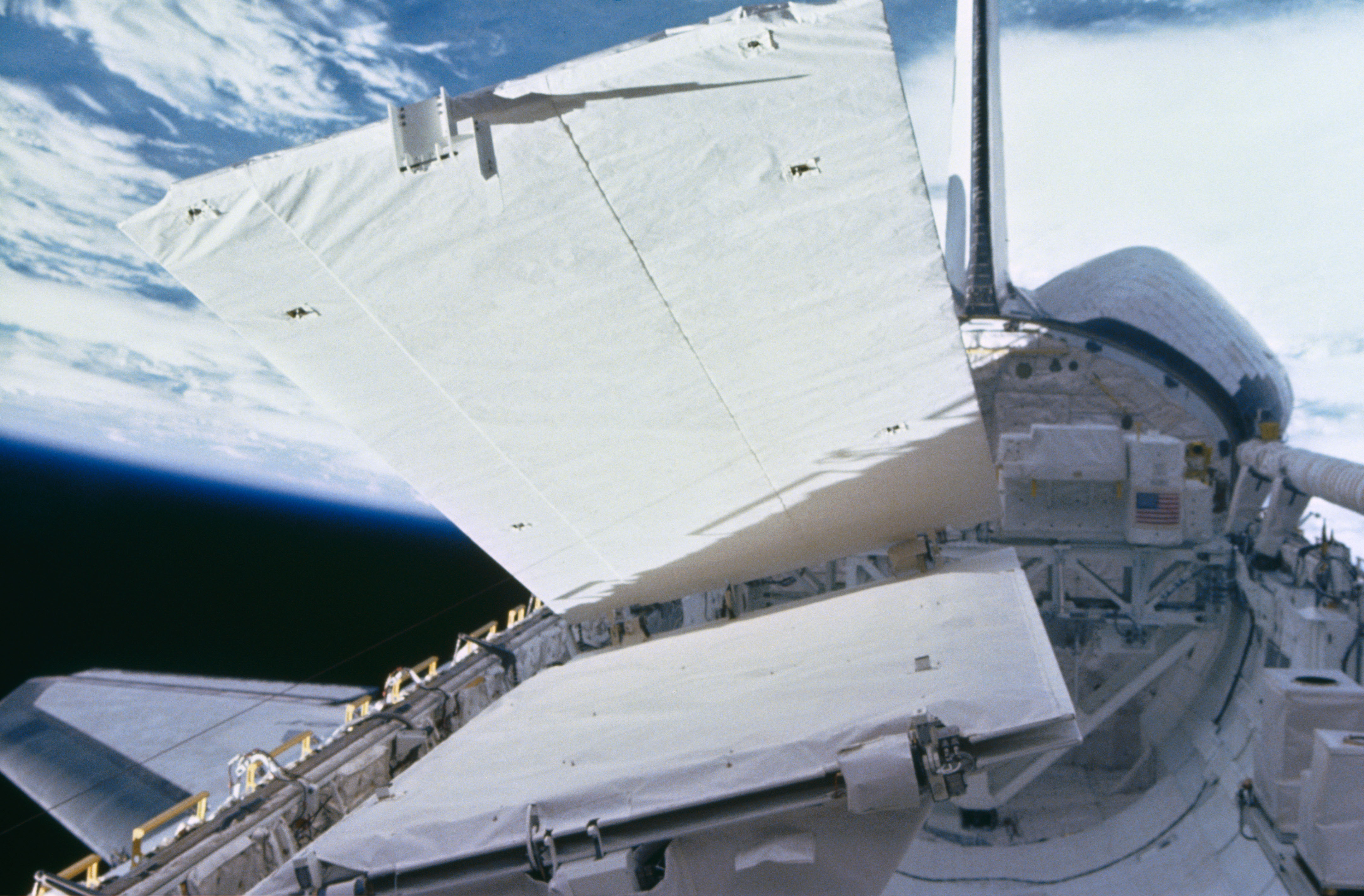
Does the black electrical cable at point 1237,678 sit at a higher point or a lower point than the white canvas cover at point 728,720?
lower

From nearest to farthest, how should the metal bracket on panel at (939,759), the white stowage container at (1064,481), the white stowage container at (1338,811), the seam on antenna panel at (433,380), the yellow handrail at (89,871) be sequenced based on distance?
the metal bracket on panel at (939,759) → the seam on antenna panel at (433,380) → the yellow handrail at (89,871) → the white stowage container at (1338,811) → the white stowage container at (1064,481)

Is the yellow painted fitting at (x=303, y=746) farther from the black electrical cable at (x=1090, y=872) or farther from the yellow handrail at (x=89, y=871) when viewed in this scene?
the black electrical cable at (x=1090, y=872)

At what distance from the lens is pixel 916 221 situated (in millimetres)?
3527

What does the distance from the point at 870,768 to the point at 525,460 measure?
10.1 ft

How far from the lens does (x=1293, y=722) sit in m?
5.64

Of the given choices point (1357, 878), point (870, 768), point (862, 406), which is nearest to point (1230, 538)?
point (1357, 878)

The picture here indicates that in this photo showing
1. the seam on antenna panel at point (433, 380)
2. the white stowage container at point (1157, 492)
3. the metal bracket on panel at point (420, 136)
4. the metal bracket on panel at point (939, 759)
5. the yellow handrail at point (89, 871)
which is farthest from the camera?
the white stowage container at point (1157, 492)

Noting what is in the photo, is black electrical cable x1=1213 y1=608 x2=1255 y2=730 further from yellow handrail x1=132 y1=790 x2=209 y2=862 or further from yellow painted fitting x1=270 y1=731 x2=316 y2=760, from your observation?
yellow handrail x1=132 y1=790 x2=209 y2=862

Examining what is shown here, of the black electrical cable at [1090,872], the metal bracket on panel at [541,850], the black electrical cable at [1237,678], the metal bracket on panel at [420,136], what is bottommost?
the black electrical cable at [1090,872]

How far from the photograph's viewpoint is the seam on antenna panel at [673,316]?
10.3 ft

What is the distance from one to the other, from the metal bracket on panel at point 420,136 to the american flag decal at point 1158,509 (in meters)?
9.95

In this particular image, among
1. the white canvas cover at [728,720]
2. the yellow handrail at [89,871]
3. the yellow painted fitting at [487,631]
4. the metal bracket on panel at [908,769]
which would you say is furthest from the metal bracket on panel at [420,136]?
the yellow painted fitting at [487,631]

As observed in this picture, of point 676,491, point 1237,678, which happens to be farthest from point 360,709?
point 1237,678

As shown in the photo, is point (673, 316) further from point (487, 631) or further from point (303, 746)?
point (487, 631)
